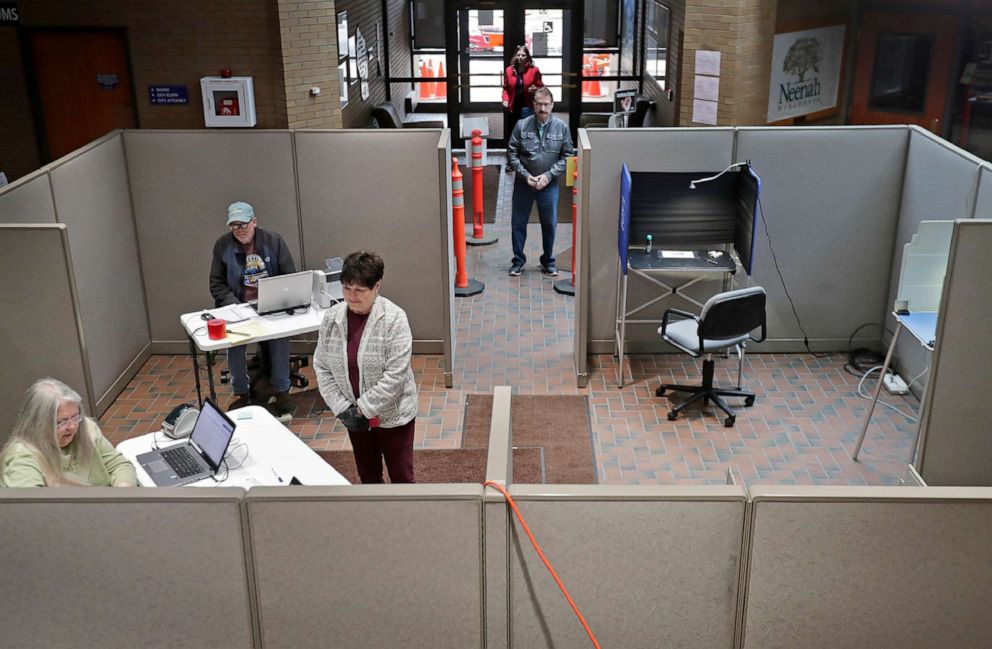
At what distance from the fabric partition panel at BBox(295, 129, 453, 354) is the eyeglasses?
11.0ft

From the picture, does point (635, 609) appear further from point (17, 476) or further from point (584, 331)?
point (584, 331)

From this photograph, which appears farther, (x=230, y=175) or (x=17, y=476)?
(x=230, y=175)

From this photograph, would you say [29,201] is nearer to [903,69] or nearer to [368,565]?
[368,565]

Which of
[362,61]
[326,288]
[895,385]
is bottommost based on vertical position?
[895,385]

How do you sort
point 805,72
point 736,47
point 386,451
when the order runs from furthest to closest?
point 805,72 → point 736,47 → point 386,451

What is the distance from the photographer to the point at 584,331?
23.6 feet

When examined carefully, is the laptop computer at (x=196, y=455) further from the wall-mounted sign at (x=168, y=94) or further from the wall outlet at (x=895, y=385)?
the wall-mounted sign at (x=168, y=94)

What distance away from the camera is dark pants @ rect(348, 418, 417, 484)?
16.5 feet

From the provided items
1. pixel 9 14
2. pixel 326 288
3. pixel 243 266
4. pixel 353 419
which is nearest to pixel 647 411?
pixel 326 288

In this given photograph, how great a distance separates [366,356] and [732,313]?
8.68ft

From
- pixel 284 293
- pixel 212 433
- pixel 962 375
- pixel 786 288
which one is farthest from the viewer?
pixel 786 288

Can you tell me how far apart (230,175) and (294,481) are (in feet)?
13.5

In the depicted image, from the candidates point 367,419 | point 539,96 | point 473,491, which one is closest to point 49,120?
point 539,96

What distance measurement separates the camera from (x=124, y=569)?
2961 mm
